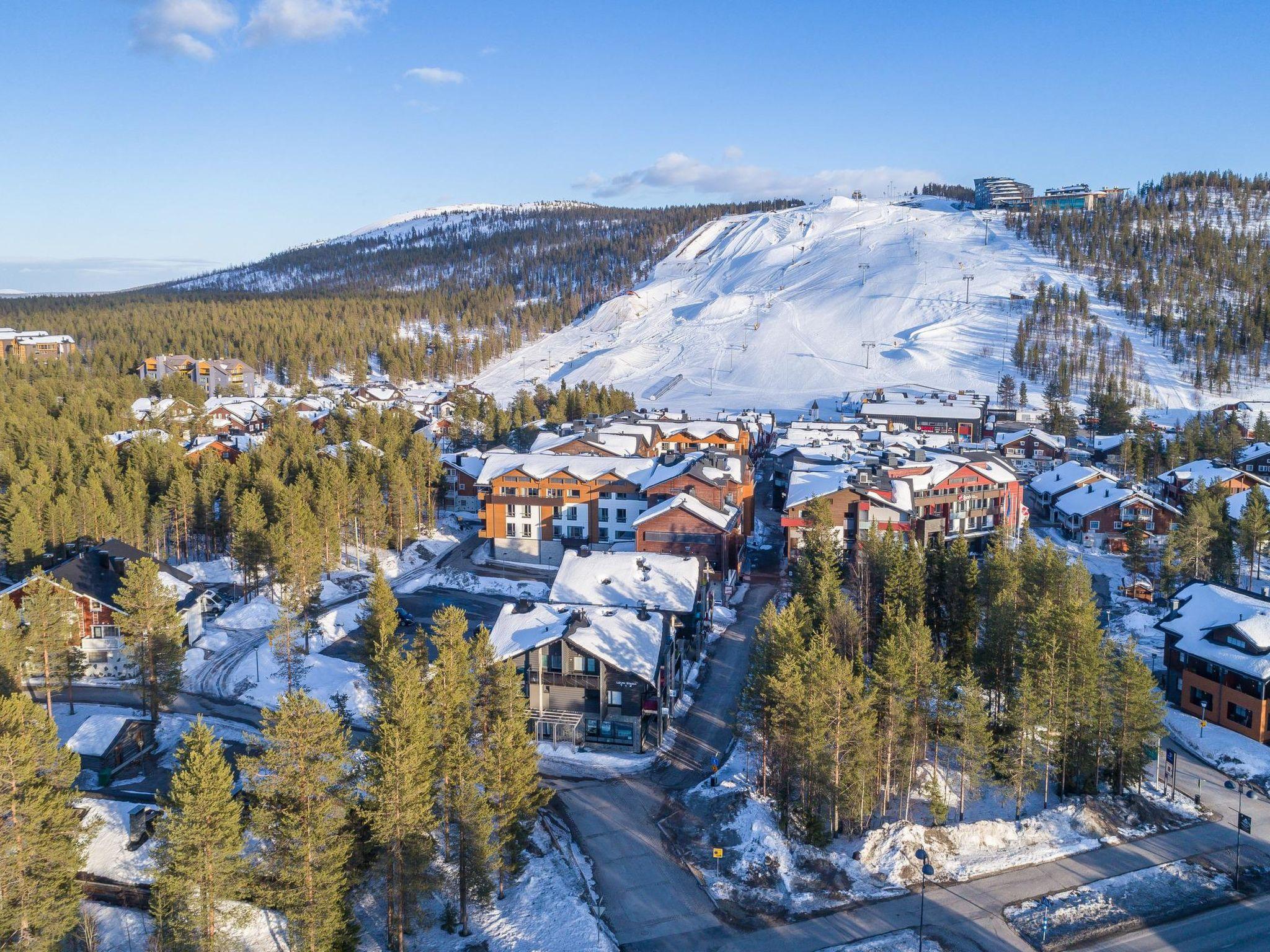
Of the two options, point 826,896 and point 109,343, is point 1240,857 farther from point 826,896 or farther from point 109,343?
point 109,343

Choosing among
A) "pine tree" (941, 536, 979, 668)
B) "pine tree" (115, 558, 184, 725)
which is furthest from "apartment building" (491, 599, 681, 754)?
"pine tree" (941, 536, 979, 668)

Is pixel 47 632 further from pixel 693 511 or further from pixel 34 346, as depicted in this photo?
pixel 34 346

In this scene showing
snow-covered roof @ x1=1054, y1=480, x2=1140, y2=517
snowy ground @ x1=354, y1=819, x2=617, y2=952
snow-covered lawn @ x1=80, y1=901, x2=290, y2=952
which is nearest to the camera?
snow-covered lawn @ x1=80, y1=901, x2=290, y2=952

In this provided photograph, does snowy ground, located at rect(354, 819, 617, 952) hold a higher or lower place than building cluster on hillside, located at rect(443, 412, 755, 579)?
lower

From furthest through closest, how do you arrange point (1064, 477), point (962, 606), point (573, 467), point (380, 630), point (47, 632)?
point (1064, 477) → point (573, 467) → point (962, 606) → point (380, 630) → point (47, 632)

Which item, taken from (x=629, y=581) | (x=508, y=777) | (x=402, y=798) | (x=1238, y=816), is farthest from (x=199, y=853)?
(x=1238, y=816)

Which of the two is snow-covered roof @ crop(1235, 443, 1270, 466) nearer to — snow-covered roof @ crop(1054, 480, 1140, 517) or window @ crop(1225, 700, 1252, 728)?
snow-covered roof @ crop(1054, 480, 1140, 517)

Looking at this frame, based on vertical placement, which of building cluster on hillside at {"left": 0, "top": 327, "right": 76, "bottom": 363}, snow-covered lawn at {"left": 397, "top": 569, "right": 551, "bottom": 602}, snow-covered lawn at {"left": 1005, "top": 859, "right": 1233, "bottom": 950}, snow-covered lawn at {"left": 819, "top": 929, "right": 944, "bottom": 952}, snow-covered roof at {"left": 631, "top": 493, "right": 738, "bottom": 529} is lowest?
snow-covered lawn at {"left": 1005, "top": 859, "right": 1233, "bottom": 950}
